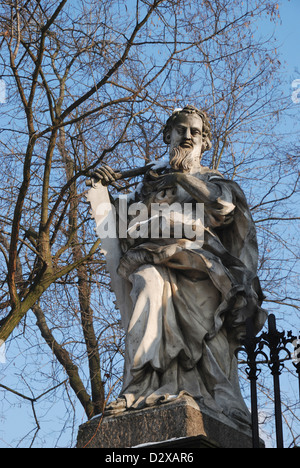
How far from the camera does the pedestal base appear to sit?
559 cm

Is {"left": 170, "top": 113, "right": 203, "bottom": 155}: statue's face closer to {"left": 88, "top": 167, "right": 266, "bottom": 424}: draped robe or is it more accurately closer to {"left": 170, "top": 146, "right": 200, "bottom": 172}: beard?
{"left": 170, "top": 146, "right": 200, "bottom": 172}: beard

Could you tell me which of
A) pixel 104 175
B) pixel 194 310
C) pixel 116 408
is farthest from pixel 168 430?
pixel 104 175

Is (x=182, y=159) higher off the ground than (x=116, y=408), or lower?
higher

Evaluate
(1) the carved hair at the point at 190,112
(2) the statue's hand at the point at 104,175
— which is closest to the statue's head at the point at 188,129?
(1) the carved hair at the point at 190,112

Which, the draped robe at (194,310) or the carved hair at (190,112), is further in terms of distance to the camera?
the carved hair at (190,112)

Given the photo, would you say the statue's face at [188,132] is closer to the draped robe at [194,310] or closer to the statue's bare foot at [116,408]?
the draped robe at [194,310]

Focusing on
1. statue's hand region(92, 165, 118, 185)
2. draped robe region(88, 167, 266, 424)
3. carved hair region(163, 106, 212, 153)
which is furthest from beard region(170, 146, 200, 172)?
statue's hand region(92, 165, 118, 185)

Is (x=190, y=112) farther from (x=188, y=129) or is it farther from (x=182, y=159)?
(x=182, y=159)

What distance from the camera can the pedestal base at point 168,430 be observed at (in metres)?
5.59

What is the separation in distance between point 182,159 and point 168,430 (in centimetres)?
231

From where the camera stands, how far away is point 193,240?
6.59 m

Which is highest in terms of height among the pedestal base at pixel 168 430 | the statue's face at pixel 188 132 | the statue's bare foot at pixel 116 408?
the statue's face at pixel 188 132

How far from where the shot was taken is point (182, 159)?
23.5ft

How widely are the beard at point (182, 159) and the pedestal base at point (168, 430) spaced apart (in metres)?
2.05
